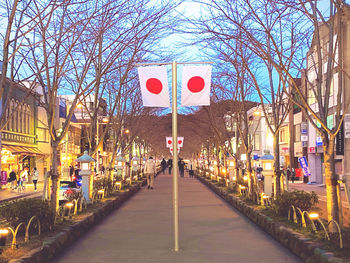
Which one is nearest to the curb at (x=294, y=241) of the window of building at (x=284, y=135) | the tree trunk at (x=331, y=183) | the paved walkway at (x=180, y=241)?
the paved walkway at (x=180, y=241)

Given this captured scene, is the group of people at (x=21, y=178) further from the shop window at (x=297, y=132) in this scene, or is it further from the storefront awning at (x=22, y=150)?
the shop window at (x=297, y=132)

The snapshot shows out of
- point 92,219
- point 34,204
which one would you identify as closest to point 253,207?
point 92,219

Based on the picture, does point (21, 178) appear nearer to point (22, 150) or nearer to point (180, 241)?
point (22, 150)

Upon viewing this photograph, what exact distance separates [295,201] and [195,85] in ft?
13.5

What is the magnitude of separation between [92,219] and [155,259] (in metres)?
4.74

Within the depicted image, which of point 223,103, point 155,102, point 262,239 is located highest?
point 223,103

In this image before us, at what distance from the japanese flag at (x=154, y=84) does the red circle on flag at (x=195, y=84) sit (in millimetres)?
489

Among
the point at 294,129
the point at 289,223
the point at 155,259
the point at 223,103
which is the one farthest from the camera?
the point at 294,129

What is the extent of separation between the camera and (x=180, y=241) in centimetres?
1041

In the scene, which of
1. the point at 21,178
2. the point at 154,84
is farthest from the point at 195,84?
the point at 21,178

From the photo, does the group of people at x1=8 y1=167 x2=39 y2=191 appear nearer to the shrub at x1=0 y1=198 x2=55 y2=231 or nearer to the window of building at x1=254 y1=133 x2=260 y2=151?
the shrub at x1=0 y1=198 x2=55 y2=231

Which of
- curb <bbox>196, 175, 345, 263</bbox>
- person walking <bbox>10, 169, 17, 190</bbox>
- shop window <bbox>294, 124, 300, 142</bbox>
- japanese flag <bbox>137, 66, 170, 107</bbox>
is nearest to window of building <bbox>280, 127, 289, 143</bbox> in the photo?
shop window <bbox>294, 124, 300, 142</bbox>

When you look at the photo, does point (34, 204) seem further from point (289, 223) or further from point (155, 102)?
point (289, 223)

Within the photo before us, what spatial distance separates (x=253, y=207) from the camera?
577 inches
